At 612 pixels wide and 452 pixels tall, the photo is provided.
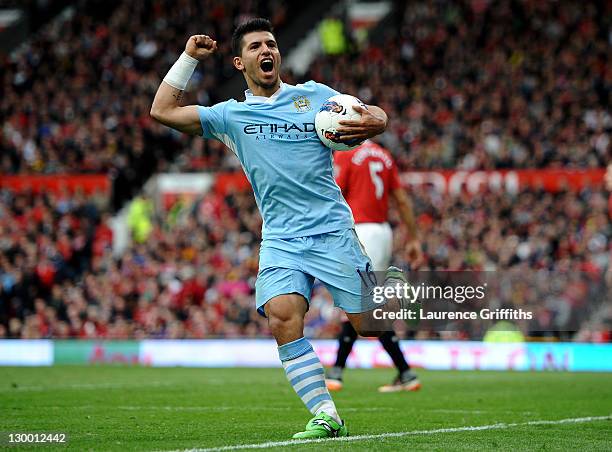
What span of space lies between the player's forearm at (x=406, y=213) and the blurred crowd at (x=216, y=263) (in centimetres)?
742

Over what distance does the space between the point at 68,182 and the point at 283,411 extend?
18883 millimetres

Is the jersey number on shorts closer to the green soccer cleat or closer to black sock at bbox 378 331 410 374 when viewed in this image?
black sock at bbox 378 331 410 374

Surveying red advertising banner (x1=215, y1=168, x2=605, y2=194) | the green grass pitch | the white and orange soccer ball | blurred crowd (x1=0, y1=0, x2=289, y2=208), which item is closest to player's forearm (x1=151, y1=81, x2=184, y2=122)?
the white and orange soccer ball

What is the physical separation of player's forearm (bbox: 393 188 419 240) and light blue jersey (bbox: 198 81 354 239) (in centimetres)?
403

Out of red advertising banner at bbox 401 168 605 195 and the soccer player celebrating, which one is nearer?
the soccer player celebrating

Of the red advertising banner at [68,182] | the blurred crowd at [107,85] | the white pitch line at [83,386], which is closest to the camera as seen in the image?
the white pitch line at [83,386]

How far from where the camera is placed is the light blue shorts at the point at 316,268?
25.0 ft

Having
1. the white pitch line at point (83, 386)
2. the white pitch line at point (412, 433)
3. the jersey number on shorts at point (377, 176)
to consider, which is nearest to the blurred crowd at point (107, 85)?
the white pitch line at point (83, 386)

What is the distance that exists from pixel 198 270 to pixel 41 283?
3.58 meters

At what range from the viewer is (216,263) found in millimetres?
24266

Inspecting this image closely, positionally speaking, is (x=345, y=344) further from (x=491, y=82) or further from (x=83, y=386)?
(x=491, y=82)

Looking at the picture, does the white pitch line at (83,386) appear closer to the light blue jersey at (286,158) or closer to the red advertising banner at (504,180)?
the light blue jersey at (286,158)

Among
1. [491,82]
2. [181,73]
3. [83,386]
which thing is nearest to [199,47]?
[181,73]

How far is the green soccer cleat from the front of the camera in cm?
737
